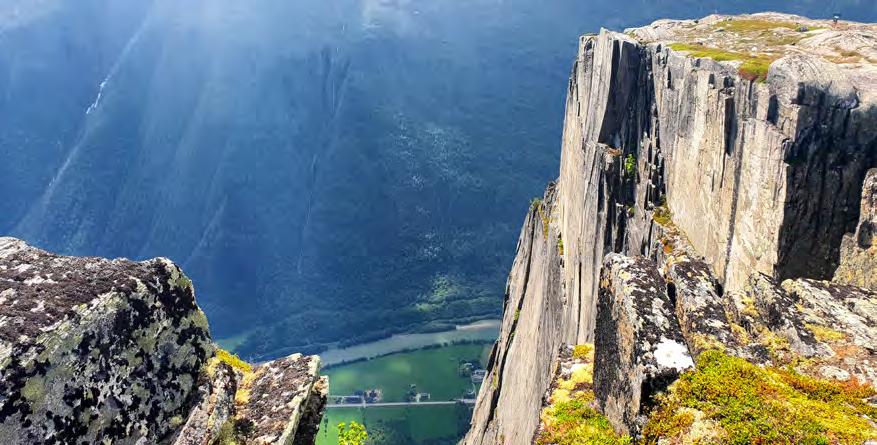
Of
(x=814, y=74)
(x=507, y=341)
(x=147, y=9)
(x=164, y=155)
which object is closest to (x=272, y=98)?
(x=164, y=155)

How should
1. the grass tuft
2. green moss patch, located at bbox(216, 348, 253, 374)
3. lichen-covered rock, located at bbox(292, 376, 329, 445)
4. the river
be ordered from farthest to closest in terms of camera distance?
the river < the grass tuft < lichen-covered rock, located at bbox(292, 376, 329, 445) < green moss patch, located at bbox(216, 348, 253, 374)

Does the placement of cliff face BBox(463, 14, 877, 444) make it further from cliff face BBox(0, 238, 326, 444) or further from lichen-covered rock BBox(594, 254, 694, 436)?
cliff face BBox(0, 238, 326, 444)

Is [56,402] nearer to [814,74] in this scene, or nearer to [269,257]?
[814,74]

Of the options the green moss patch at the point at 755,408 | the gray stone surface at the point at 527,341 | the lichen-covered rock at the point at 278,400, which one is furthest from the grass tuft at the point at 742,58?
the lichen-covered rock at the point at 278,400

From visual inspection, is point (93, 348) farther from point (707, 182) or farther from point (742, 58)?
point (742, 58)

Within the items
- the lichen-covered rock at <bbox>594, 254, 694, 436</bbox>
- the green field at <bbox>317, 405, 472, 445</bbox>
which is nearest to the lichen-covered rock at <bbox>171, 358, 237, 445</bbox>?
the lichen-covered rock at <bbox>594, 254, 694, 436</bbox>

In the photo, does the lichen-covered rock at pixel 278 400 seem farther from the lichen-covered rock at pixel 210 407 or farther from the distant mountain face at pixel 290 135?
the distant mountain face at pixel 290 135
